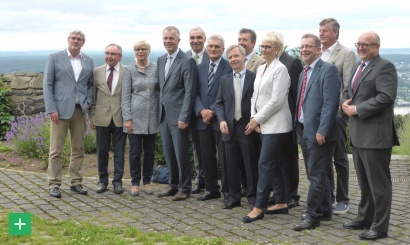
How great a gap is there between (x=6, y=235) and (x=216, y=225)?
222 centimetres

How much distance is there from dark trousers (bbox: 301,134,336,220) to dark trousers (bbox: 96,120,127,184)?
284cm

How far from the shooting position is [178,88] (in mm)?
7820

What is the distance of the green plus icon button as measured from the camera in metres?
6.03

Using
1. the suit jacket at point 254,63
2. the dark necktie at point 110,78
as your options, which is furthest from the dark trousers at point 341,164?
the dark necktie at point 110,78

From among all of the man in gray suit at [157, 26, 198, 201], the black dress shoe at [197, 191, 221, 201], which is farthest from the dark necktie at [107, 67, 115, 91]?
the black dress shoe at [197, 191, 221, 201]

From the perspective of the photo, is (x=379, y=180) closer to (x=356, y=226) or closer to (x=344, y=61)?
(x=356, y=226)

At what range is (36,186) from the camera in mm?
8672

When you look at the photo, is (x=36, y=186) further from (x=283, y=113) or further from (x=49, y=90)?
(x=283, y=113)

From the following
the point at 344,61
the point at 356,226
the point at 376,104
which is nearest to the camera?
the point at 376,104

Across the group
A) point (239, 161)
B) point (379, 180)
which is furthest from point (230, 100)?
point (379, 180)

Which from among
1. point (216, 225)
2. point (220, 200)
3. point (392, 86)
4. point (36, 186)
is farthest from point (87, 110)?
point (392, 86)

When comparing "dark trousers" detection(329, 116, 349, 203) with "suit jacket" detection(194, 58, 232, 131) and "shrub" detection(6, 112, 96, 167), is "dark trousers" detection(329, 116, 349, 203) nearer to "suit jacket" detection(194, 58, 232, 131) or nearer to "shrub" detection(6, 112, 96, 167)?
"suit jacket" detection(194, 58, 232, 131)

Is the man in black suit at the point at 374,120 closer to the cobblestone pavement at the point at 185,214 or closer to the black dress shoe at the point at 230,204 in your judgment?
the cobblestone pavement at the point at 185,214

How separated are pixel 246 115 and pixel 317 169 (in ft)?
3.87
